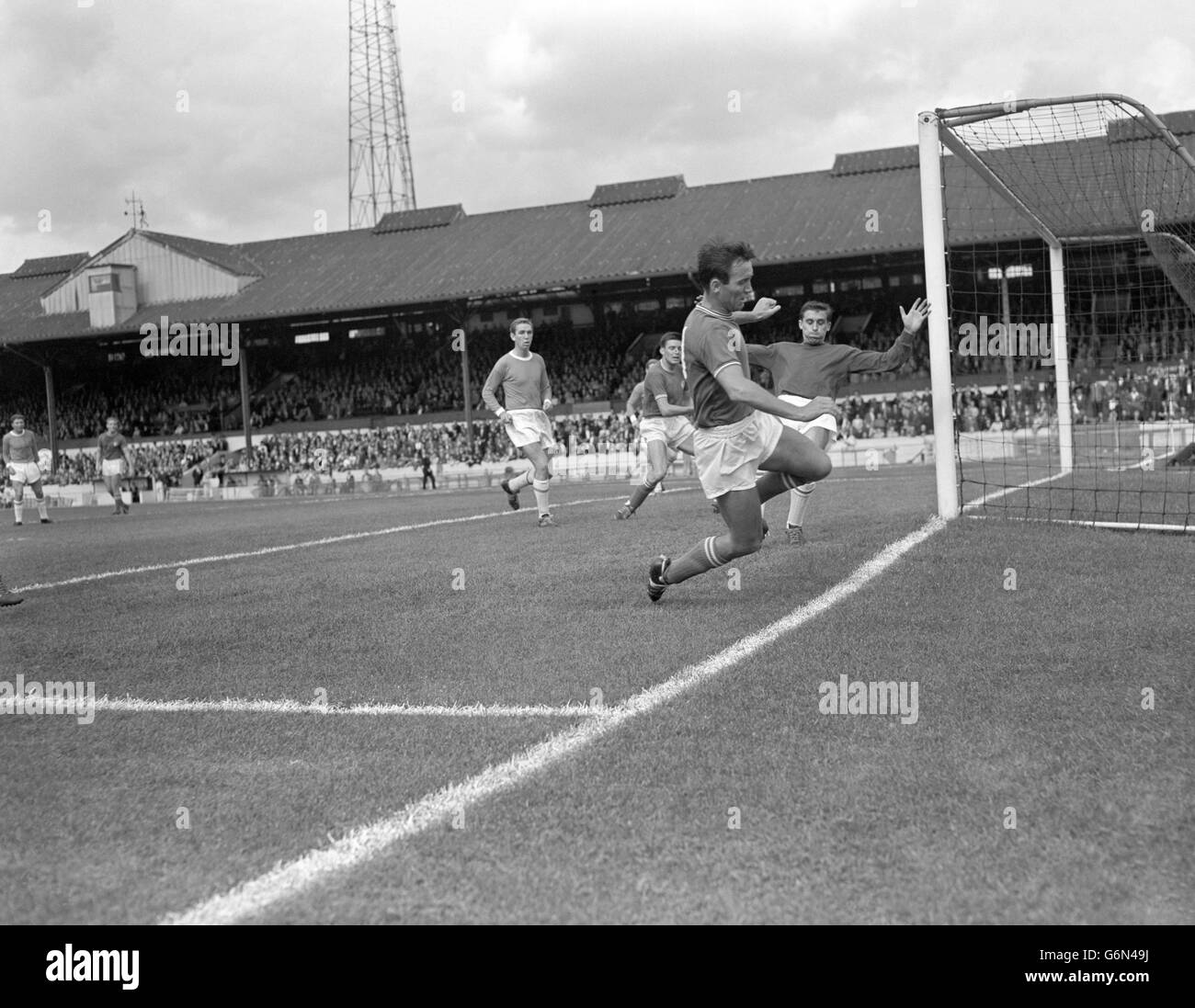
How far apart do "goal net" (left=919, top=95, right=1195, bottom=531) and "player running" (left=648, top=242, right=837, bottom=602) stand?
369 cm

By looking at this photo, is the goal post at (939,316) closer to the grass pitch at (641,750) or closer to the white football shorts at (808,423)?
the white football shorts at (808,423)

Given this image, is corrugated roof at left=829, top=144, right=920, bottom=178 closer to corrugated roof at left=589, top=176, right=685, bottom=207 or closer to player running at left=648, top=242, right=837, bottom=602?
corrugated roof at left=589, top=176, right=685, bottom=207

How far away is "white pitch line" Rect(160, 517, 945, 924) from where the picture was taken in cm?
284

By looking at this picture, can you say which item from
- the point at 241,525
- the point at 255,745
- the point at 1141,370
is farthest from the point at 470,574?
the point at 1141,370

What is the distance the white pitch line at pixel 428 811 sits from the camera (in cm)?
284

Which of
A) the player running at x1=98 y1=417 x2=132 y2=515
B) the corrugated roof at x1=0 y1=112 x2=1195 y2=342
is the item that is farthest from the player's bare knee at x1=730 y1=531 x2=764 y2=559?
the corrugated roof at x1=0 y1=112 x2=1195 y2=342

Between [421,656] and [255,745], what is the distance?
5.15 feet

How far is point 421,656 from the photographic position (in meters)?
5.82

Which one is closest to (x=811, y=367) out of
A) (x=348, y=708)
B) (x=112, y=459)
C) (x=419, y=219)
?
(x=348, y=708)

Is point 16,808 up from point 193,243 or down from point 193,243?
down

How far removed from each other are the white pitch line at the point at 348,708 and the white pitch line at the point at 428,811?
0.69 ft
